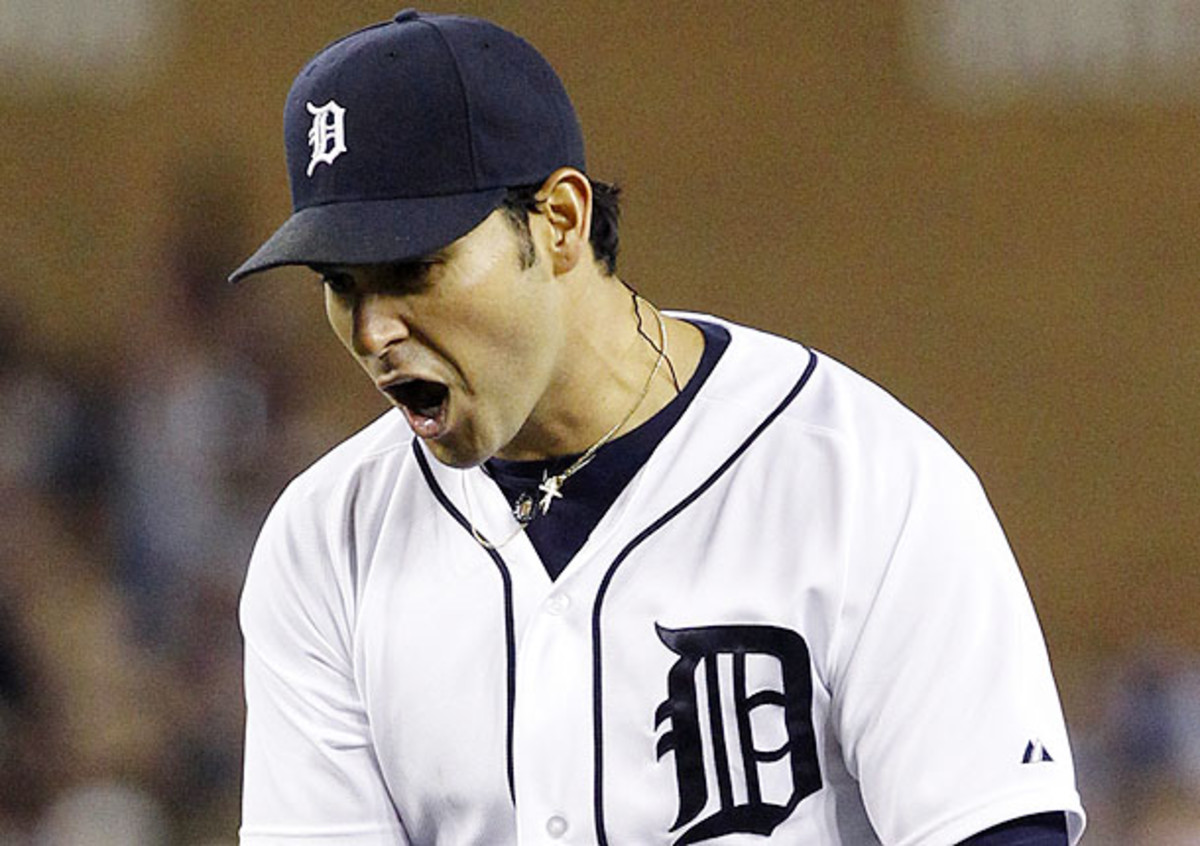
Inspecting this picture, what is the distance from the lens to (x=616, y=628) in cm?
152

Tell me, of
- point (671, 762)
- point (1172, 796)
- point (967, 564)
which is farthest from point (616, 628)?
point (1172, 796)

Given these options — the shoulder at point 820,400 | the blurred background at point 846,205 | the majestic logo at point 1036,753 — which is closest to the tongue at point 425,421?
the shoulder at point 820,400

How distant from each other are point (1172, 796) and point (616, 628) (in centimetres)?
306

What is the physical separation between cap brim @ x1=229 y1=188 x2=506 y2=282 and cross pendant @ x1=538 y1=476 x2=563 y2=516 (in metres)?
0.25

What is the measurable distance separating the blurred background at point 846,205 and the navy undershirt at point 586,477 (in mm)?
3126

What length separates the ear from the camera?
1460 millimetres

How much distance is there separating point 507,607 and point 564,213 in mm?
293

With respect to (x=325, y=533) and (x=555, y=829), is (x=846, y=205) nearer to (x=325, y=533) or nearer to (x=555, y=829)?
(x=325, y=533)

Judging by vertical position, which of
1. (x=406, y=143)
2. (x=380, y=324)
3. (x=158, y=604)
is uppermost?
(x=406, y=143)

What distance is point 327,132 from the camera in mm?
1421

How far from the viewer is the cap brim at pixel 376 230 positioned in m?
1.37

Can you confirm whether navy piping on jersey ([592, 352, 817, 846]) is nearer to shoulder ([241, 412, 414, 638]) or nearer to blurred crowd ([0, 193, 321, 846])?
shoulder ([241, 412, 414, 638])

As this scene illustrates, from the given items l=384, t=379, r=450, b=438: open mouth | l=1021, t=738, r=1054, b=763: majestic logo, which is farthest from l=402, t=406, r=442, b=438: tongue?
l=1021, t=738, r=1054, b=763: majestic logo

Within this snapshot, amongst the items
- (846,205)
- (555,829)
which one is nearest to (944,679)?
(555,829)
